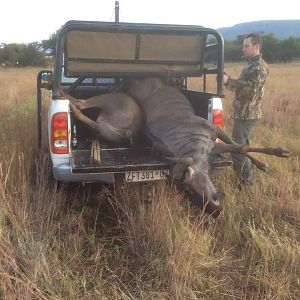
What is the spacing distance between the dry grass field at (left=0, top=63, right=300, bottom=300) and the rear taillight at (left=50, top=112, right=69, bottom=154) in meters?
0.27

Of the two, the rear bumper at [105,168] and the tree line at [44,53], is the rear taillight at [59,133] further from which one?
the tree line at [44,53]

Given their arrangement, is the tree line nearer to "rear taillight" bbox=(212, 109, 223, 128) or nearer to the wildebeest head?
"rear taillight" bbox=(212, 109, 223, 128)

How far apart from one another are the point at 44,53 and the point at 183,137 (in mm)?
39030

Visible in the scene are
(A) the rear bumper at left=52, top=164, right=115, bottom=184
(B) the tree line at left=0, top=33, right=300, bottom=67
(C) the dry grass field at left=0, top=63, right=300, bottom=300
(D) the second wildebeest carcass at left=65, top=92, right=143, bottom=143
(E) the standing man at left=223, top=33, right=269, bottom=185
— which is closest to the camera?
(C) the dry grass field at left=0, top=63, right=300, bottom=300

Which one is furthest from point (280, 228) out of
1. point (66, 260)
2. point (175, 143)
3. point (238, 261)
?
point (66, 260)

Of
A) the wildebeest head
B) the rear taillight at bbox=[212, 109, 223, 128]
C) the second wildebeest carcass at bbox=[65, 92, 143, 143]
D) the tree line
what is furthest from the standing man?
the tree line

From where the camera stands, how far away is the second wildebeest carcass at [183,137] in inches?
169

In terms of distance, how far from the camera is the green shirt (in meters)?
6.35

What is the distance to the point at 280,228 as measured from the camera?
474cm

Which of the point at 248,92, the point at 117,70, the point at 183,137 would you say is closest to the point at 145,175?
the point at 183,137

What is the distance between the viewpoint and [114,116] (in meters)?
5.77

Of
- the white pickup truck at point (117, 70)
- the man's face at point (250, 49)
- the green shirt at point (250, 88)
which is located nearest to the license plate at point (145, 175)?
the white pickup truck at point (117, 70)

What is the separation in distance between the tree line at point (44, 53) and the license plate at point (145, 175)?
115 ft

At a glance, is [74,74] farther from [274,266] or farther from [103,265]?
[274,266]
